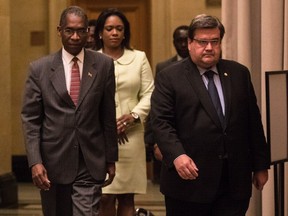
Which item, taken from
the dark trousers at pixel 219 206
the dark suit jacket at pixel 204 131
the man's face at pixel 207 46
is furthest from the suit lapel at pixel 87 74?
the dark trousers at pixel 219 206

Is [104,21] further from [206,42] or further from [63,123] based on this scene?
[206,42]

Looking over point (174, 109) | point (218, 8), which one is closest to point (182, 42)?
point (218, 8)

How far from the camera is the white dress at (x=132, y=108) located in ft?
27.1

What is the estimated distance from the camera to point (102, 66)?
22.6 feet

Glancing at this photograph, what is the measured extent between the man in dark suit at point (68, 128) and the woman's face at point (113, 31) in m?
1.42

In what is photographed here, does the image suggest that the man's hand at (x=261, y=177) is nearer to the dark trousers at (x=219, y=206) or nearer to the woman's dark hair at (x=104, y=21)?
the dark trousers at (x=219, y=206)

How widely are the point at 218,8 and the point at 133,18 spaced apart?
5.13ft

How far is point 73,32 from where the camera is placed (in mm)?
6707

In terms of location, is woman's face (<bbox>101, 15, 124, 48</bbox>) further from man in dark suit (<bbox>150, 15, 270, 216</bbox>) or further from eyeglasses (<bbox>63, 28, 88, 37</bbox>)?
man in dark suit (<bbox>150, 15, 270, 216</bbox>)

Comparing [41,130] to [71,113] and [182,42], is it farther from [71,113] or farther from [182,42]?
[182,42]

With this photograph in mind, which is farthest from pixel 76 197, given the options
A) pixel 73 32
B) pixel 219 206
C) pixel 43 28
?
pixel 43 28

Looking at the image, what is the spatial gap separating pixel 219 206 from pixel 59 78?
1478mm

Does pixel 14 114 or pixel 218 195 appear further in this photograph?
pixel 14 114

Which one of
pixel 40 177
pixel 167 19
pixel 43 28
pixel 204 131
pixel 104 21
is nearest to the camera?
pixel 204 131
